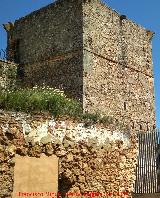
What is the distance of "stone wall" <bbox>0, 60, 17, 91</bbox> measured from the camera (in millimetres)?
20344

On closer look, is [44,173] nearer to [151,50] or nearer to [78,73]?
[78,73]

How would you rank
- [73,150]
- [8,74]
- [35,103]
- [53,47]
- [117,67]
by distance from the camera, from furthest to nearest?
[117,67]
[53,47]
[8,74]
[35,103]
[73,150]

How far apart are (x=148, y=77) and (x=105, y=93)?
4.45m

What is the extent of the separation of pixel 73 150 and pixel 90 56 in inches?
423

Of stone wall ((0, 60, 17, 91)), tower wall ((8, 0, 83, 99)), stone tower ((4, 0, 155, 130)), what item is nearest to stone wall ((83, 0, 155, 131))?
stone tower ((4, 0, 155, 130))

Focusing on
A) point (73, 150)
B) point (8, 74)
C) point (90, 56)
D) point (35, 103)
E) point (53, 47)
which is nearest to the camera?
point (73, 150)

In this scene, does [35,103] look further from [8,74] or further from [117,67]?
[117,67]

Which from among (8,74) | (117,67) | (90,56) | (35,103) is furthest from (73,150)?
(117,67)

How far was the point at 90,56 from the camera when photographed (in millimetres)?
20422

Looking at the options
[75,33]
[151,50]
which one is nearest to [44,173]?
[75,33]

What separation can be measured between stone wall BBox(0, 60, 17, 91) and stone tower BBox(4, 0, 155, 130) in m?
1.02

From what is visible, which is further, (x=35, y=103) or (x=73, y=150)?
(x=35, y=103)

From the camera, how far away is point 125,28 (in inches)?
904

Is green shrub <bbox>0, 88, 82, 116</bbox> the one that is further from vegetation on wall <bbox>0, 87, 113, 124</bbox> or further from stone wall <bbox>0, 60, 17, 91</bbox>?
stone wall <bbox>0, 60, 17, 91</bbox>
